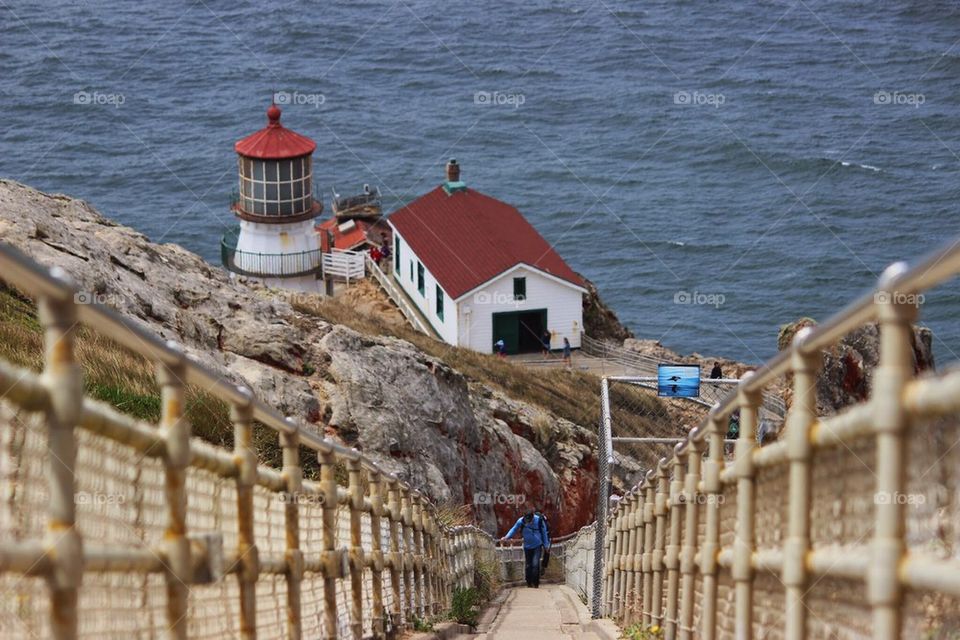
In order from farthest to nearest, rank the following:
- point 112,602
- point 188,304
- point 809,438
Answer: point 188,304 → point 809,438 → point 112,602

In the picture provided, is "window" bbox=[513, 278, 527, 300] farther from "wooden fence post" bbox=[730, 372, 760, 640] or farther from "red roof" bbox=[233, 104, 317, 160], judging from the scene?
"wooden fence post" bbox=[730, 372, 760, 640]

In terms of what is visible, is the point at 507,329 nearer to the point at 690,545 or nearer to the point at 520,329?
the point at 520,329

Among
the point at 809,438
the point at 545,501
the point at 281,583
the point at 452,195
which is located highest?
the point at 452,195

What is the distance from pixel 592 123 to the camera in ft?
305

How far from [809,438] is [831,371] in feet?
72.6

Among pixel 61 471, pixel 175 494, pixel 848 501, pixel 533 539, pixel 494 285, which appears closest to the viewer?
pixel 61 471

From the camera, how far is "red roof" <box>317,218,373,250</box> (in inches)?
2648

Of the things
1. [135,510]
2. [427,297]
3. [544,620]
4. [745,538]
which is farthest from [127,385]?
[427,297]

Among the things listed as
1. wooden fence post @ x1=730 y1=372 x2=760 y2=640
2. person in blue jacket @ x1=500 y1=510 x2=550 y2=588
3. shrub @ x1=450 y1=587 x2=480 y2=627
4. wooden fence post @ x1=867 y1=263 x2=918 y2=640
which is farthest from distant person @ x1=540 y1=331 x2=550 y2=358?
wooden fence post @ x1=867 y1=263 x2=918 y2=640

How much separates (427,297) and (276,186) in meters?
7.26

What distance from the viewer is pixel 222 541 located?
16.4ft

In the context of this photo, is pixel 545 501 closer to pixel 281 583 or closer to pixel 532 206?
pixel 281 583

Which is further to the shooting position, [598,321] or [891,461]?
[598,321]

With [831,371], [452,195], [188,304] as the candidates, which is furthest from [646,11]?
[188,304]
